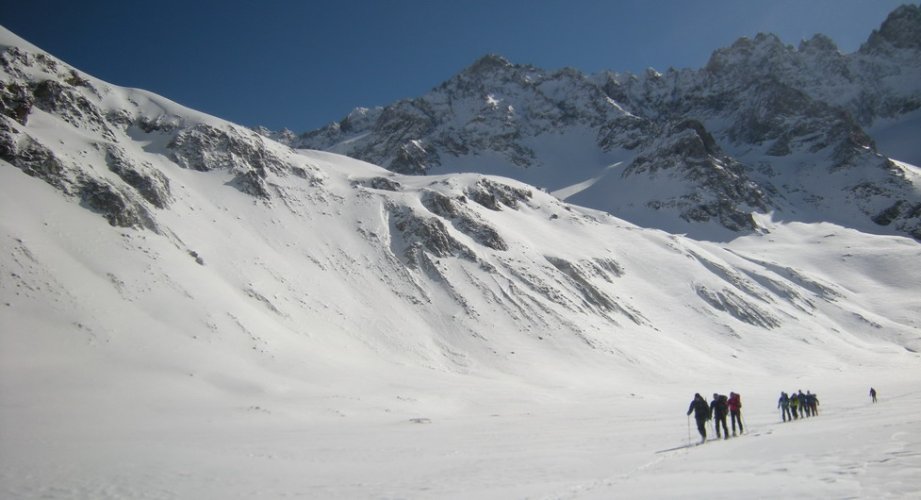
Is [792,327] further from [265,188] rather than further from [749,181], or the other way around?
[749,181]

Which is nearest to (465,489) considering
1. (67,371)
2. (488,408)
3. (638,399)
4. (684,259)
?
(488,408)

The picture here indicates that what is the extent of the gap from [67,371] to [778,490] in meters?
31.3

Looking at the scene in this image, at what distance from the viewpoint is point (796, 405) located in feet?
77.4

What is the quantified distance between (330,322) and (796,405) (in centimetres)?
3456

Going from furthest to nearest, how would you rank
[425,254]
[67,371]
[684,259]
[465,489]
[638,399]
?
[684,259] → [425,254] → [638,399] → [67,371] → [465,489]

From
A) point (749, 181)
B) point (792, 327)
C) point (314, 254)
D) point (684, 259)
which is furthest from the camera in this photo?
point (749, 181)

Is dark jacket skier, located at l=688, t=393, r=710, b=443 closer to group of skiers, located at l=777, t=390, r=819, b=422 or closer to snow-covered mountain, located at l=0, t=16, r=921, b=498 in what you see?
snow-covered mountain, located at l=0, t=16, r=921, b=498

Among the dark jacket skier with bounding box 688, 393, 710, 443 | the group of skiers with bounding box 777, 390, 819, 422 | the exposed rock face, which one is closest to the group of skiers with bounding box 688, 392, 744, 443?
the dark jacket skier with bounding box 688, 393, 710, 443

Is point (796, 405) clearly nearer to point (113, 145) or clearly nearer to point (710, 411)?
point (710, 411)

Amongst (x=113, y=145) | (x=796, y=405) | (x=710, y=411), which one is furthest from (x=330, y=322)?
(x=796, y=405)

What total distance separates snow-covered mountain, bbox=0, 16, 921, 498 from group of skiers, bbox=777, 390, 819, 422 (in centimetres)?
143

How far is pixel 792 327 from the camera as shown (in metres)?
76.2

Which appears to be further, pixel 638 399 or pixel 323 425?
pixel 638 399

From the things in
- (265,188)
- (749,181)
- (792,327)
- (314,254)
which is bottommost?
(792,327)
